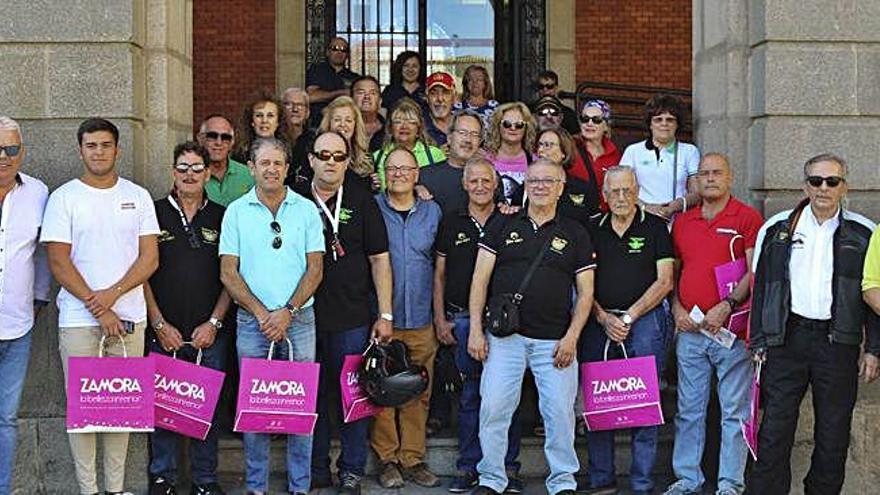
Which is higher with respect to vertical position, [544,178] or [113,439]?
[544,178]

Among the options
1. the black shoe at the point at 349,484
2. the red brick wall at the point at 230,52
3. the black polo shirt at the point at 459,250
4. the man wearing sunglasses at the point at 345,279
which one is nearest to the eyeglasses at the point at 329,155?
the man wearing sunglasses at the point at 345,279

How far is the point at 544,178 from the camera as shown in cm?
668

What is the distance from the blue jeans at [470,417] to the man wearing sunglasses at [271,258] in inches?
40.3

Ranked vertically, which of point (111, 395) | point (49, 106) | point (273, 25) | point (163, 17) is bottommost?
point (111, 395)

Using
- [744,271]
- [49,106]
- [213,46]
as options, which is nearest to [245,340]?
[49,106]

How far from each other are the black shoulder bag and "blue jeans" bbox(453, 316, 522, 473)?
0.40m

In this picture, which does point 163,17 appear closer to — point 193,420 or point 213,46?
point 193,420

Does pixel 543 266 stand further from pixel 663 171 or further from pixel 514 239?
pixel 663 171

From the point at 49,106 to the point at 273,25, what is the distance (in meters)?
6.79

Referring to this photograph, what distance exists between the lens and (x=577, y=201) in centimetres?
729

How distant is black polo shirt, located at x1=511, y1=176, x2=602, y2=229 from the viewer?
7.18 m

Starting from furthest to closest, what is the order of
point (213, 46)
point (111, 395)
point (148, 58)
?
point (213, 46) → point (148, 58) → point (111, 395)

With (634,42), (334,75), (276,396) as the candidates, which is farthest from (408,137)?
(634,42)

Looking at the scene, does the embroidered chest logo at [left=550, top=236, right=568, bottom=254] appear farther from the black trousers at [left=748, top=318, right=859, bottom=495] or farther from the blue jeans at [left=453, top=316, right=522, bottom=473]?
the black trousers at [left=748, top=318, right=859, bottom=495]
